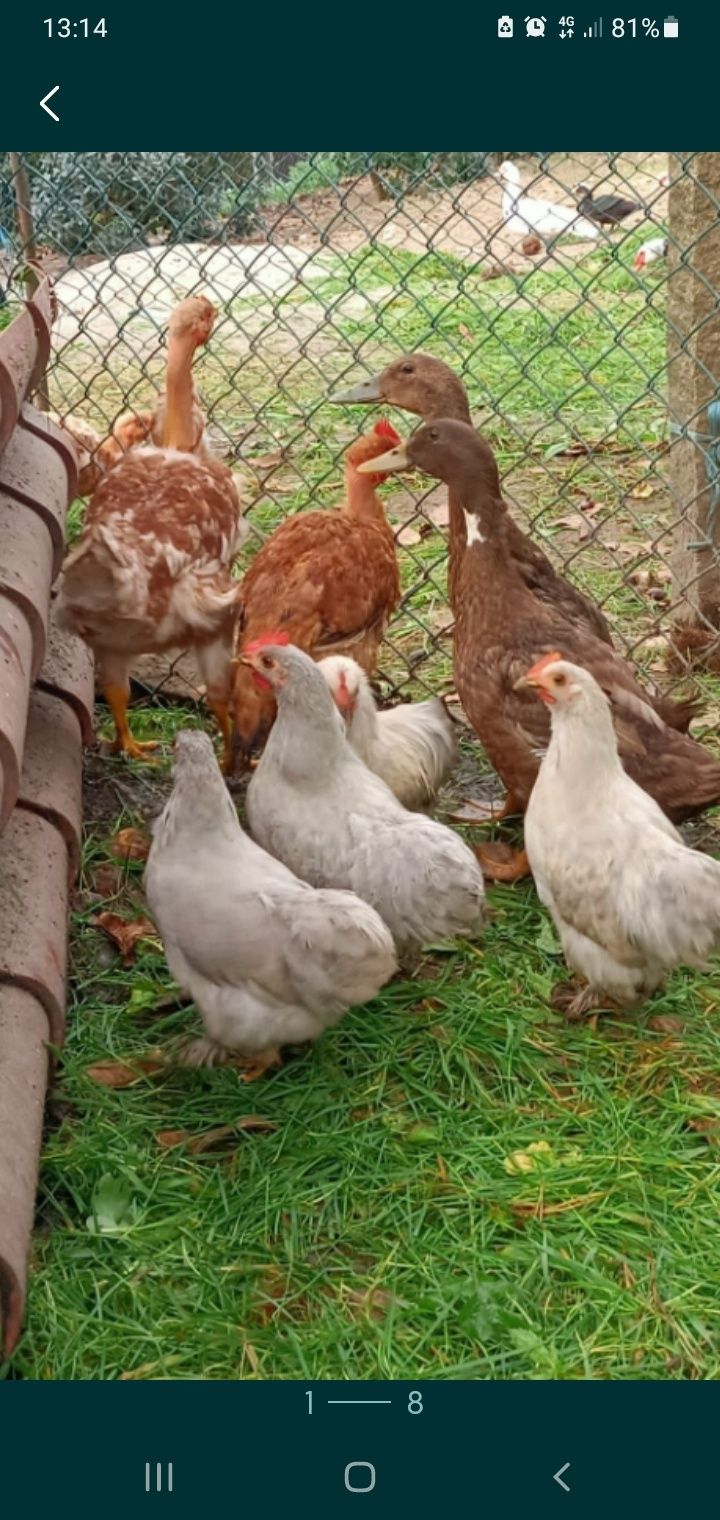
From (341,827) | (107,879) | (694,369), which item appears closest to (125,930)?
(107,879)

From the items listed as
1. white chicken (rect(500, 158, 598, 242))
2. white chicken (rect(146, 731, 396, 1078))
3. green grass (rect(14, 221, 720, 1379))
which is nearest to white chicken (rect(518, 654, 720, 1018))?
green grass (rect(14, 221, 720, 1379))

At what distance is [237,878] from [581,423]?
399 cm

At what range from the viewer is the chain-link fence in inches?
173

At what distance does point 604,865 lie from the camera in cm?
302

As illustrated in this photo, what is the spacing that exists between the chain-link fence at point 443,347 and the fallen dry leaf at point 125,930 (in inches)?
54.8

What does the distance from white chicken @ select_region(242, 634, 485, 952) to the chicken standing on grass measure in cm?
53

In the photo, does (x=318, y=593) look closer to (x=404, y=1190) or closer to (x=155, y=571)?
(x=155, y=571)

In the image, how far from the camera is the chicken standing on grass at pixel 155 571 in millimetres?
3768

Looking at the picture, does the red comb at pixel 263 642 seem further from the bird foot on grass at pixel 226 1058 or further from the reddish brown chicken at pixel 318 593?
the bird foot on grass at pixel 226 1058

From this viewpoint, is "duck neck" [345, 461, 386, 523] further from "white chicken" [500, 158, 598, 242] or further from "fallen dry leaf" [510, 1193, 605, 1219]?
"white chicken" [500, 158, 598, 242]

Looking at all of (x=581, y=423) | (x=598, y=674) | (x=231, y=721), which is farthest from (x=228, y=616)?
(x=581, y=423)

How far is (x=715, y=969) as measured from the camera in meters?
3.36

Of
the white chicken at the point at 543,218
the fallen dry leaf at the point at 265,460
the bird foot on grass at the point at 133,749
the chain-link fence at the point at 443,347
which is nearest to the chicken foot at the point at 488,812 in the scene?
the chain-link fence at the point at 443,347
